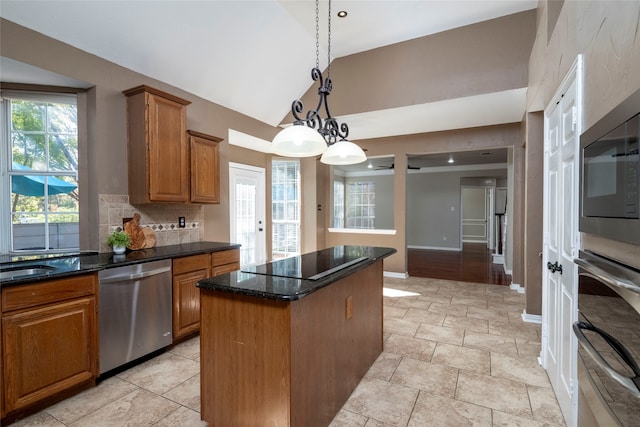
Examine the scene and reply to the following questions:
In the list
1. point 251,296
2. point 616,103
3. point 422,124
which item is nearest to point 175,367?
point 251,296

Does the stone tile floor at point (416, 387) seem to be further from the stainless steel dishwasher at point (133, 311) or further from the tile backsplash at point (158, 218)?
the tile backsplash at point (158, 218)

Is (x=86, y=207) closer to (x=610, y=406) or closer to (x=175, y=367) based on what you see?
(x=175, y=367)

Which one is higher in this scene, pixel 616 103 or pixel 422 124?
pixel 422 124

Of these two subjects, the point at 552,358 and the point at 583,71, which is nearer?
the point at 583,71

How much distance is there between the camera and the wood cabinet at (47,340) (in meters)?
1.78

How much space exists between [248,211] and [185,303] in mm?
2953

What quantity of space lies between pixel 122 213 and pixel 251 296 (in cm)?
215

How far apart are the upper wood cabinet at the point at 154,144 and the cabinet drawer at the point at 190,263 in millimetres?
651

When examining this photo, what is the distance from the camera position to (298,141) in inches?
82.5

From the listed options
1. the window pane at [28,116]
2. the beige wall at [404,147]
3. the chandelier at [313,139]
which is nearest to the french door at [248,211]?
the beige wall at [404,147]

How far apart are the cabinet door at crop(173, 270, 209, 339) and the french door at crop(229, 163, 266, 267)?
2.42m

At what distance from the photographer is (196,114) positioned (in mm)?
3736

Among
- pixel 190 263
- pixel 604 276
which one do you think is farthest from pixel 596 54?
pixel 190 263

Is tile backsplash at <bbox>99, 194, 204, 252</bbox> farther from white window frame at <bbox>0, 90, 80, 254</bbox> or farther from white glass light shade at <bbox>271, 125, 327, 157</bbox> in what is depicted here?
white glass light shade at <bbox>271, 125, 327, 157</bbox>
